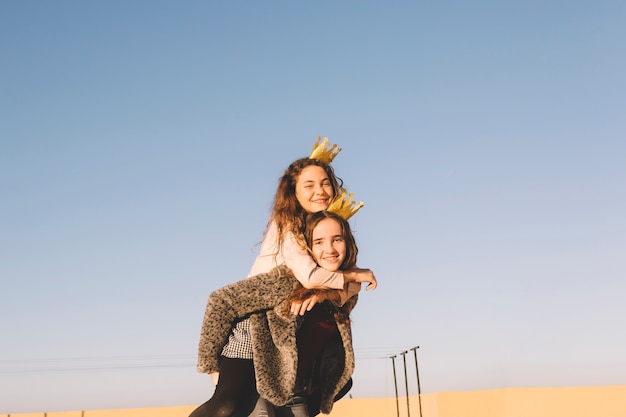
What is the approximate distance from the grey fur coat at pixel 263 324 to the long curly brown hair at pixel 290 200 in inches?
→ 9.3

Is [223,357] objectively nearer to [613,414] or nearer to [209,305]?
[209,305]

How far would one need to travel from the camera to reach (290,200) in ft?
13.6

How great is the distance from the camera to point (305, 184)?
4.13 metres

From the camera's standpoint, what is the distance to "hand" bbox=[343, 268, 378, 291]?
3.77 m

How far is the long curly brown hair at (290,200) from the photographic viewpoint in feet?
13.0

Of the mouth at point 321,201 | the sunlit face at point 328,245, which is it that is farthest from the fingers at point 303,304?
the mouth at point 321,201

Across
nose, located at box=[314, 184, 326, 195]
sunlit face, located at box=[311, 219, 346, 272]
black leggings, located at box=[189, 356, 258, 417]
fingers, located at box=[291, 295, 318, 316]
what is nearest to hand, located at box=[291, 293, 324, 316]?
fingers, located at box=[291, 295, 318, 316]

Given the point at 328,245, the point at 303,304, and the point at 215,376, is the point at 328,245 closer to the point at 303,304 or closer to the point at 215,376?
the point at 303,304

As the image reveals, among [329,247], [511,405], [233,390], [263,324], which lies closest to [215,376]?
[233,390]

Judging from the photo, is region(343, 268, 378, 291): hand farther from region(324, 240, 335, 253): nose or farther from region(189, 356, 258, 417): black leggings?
region(189, 356, 258, 417): black leggings

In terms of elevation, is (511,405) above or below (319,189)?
below

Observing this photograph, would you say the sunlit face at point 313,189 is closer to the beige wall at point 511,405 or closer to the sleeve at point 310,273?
the sleeve at point 310,273

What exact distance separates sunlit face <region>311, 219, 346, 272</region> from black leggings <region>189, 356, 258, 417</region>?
1.79ft

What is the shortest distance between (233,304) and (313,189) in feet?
2.31
